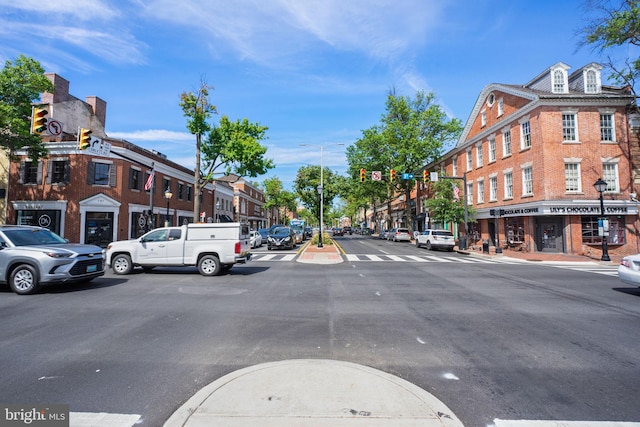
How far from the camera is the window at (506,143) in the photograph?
1043 inches

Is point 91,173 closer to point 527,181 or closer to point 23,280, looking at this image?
point 23,280

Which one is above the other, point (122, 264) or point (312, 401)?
point (122, 264)

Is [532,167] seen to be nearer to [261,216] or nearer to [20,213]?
[20,213]

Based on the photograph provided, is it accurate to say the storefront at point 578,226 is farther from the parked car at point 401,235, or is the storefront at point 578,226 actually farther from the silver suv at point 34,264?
the silver suv at point 34,264

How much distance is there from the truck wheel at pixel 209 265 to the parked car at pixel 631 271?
12230 millimetres

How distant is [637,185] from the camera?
2234 cm

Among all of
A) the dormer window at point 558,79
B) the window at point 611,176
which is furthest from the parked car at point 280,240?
the dormer window at point 558,79

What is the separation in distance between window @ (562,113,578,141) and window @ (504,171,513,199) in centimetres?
450

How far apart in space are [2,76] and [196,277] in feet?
61.7

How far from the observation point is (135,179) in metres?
27.3

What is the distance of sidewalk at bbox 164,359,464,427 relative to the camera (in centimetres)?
283

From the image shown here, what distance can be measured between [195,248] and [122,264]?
293 cm

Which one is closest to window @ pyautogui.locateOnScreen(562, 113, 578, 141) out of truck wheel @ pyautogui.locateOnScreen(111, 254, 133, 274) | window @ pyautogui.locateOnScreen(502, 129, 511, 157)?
window @ pyautogui.locateOnScreen(502, 129, 511, 157)

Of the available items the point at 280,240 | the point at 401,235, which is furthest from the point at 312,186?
the point at 280,240
